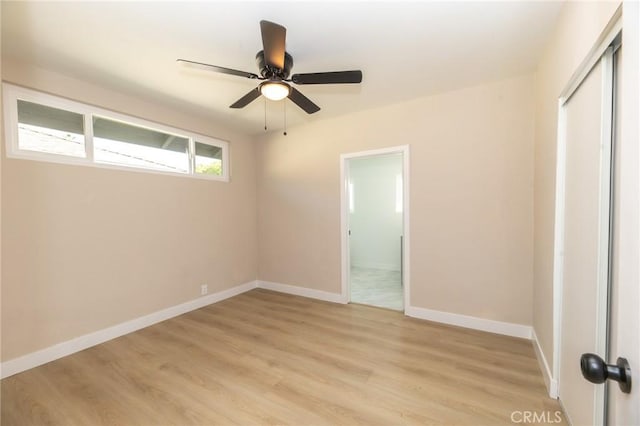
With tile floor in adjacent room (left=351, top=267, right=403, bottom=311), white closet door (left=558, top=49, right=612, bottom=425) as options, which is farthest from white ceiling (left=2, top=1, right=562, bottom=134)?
tile floor in adjacent room (left=351, top=267, right=403, bottom=311)

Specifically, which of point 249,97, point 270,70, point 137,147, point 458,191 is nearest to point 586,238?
point 458,191

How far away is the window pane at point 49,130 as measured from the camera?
7.33ft

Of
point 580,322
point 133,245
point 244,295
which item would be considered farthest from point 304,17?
point 244,295

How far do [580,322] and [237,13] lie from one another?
273cm

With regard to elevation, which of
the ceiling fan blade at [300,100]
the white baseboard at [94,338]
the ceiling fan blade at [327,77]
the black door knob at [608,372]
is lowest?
the white baseboard at [94,338]

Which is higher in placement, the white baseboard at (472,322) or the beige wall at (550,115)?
the beige wall at (550,115)

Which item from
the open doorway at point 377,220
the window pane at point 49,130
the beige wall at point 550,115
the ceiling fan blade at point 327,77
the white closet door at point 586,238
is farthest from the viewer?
the open doorway at point 377,220

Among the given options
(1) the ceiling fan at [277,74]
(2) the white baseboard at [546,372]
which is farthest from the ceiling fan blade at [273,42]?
(2) the white baseboard at [546,372]

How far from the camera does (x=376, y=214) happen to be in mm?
5723

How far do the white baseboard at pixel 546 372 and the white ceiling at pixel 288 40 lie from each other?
2444mm

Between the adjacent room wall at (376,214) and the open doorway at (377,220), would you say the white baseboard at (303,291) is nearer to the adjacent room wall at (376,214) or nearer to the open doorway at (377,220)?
the open doorway at (377,220)

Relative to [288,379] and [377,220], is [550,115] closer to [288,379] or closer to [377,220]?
[288,379]

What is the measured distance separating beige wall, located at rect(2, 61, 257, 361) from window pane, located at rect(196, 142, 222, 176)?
0.60ft

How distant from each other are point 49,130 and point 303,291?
336 cm
